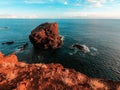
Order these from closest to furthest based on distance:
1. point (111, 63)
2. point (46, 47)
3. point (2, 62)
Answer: point (2, 62) → point (111, 63) → point (46, 47)

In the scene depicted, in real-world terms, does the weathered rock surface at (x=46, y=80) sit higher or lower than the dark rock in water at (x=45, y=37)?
higher

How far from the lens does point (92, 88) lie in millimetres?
19750

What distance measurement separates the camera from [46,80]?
21.3 metres

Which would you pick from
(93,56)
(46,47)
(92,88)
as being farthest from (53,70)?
(46,47)

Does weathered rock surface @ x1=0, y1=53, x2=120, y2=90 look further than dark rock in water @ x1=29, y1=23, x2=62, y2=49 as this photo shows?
No

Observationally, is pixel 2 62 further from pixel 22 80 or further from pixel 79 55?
pixel 79 55

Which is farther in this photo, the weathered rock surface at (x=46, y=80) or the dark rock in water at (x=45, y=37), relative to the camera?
the dark rock in water at (x=45, y=37)

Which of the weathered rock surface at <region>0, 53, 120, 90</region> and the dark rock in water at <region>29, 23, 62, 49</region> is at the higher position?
the weathered rock surface at <region>0, 53, 120, 90</region>

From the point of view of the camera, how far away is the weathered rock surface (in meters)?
19.8

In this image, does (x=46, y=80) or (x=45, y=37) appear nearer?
(x=46, y=80)

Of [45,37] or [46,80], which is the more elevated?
[46,80]

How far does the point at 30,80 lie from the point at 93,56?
46.0 m

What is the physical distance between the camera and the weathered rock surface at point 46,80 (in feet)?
65.0

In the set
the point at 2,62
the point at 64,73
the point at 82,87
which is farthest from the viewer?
the point at 2,62
